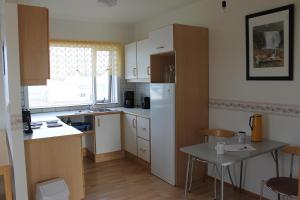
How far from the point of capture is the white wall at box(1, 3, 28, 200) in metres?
2.18

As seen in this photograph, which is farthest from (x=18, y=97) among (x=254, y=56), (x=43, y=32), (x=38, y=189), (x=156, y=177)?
(x=254, y=56)

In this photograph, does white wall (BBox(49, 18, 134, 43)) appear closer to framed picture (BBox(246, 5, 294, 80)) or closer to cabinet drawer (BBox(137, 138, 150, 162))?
cabinet drawer (BBox(137, 138, 150, 162))

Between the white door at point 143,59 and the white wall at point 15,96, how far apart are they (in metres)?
2.07

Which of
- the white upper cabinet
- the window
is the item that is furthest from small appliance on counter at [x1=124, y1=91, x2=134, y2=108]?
the white upper cabinet

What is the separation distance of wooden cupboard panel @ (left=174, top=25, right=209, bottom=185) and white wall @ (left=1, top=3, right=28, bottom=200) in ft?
5.79

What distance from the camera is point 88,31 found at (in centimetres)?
461

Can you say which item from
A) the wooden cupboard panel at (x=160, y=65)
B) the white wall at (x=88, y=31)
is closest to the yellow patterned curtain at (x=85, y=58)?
the white wall at (x=88, y=31)

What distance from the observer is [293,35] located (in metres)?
2.46

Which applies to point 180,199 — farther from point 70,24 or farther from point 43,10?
point 70,24

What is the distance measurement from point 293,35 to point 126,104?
3.12 m

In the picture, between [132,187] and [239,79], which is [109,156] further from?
[239,79]

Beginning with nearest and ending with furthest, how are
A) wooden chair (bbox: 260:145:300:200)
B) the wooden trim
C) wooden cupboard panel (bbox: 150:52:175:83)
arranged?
1. wooden chair (bbox: 260:145:300:200)
2. wooden cupboard panel (bbox: 150:52:175:83)
3. the wooden trim

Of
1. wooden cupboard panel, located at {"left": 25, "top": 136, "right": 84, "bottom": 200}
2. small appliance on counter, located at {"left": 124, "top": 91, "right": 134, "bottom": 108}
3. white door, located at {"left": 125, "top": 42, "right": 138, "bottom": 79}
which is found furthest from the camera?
small appliance on counter, located at {"left": 124, "top": 91, "right": 134, "bottom": 108}

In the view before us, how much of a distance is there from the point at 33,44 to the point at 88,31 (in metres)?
2.26
